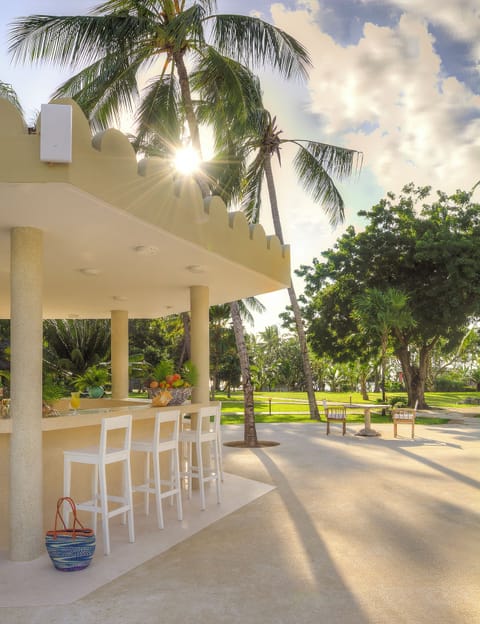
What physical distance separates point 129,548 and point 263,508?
1.97 metres

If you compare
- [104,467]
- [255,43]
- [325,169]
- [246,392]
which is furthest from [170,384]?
[325,169]

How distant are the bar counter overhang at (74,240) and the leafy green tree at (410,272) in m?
13.1

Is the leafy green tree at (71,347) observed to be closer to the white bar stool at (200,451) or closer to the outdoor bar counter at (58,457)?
the white bar stool at (200,451)

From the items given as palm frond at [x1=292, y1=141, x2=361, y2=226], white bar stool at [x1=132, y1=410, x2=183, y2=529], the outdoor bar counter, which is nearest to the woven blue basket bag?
the outdoor bar counter

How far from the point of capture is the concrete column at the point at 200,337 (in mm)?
8234

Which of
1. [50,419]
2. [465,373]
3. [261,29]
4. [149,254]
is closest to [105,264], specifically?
[149,254]

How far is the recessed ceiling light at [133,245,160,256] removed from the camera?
5.96m

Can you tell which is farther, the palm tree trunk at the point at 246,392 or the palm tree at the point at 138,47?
the palm tree trunk at the point at 246,392

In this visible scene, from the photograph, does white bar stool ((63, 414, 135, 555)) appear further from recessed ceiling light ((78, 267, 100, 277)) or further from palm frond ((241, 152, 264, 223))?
palm frond ((241, 152, 264, 223))

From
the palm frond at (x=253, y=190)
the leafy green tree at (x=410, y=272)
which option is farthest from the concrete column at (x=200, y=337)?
the leafy green tree at (x=410, y=272)

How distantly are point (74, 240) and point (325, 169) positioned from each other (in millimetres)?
10621

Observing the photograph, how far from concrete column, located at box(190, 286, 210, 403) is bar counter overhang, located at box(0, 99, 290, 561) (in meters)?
0.59

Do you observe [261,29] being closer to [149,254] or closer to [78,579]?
[149,254]

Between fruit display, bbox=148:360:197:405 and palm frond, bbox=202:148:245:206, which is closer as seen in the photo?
fruit display, bbox=148:360:197:405
